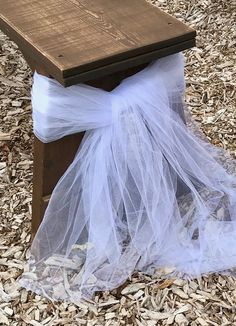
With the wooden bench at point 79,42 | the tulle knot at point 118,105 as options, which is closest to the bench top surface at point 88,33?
the wooden bench at point 79,42

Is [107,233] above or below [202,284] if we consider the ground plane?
above

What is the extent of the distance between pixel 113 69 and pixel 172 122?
29 centimetres

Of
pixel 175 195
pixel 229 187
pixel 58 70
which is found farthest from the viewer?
pixel 229 187

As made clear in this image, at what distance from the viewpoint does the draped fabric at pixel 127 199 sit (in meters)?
1.87

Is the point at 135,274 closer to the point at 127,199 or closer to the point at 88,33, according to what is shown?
the point at 127,199

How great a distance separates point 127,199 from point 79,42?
47cm

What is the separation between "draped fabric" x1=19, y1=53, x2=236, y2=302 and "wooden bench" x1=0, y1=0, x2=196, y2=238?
50mm

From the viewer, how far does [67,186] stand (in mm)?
1939

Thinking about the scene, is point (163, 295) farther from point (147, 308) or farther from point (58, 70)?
point (58, 70)

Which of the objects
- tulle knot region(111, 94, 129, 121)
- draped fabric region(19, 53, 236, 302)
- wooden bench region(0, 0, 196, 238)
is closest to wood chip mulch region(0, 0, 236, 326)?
draped fabric region(19, 53, 236, 302)

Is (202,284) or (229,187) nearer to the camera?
(202,284)

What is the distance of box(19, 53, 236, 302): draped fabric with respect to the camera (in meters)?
1.87

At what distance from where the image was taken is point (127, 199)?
1.96 m

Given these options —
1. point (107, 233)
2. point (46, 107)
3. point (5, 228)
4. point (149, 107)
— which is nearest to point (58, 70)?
point (46, 107)
